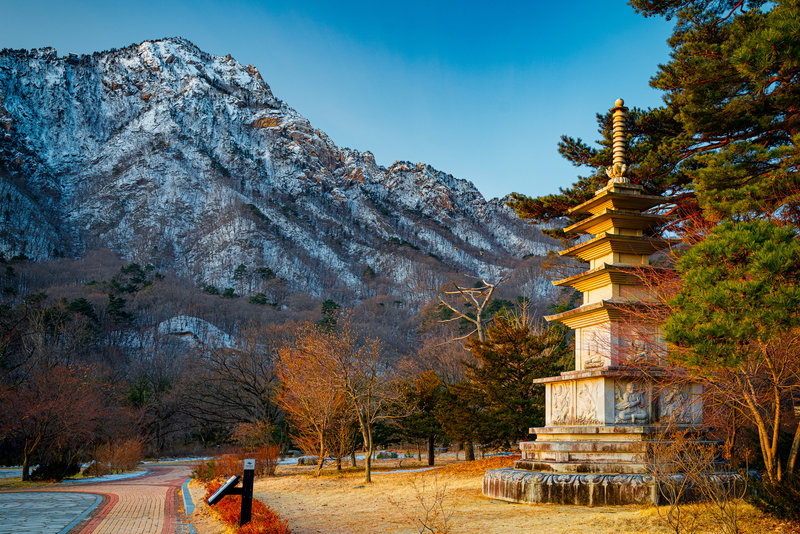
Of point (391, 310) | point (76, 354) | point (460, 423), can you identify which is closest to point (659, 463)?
point (460, 423)

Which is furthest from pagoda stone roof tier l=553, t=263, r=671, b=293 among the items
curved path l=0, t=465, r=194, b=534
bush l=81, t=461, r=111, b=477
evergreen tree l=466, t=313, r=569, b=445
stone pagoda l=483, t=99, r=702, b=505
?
bush l=81, t=461, r=111, b=477

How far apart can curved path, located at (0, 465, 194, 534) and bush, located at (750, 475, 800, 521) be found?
29.7ft

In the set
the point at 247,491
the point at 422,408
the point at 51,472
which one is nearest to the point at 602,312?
the point at 247,491

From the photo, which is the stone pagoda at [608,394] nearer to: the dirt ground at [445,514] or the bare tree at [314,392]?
the dirt ground at [445,514]

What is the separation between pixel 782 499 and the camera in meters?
6.91

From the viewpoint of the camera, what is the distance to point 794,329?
689 cm

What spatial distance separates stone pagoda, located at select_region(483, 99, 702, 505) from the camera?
31.9 feet

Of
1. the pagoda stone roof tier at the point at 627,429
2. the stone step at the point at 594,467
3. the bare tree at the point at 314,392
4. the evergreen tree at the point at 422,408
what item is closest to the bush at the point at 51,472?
the bare tree at the point at 314,392

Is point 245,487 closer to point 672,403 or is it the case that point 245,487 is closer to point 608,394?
point 608,394

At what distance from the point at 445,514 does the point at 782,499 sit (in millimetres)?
4744

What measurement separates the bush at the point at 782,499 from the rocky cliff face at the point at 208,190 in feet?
286

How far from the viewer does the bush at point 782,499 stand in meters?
6.81

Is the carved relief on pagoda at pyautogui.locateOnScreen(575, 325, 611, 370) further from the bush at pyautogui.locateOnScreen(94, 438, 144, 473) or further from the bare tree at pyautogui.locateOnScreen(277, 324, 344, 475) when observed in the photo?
the bush at pyautogui.locateOnScreen(94, 438, 144, 473)

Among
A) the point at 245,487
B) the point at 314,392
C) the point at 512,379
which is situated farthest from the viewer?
the point at 314,392
